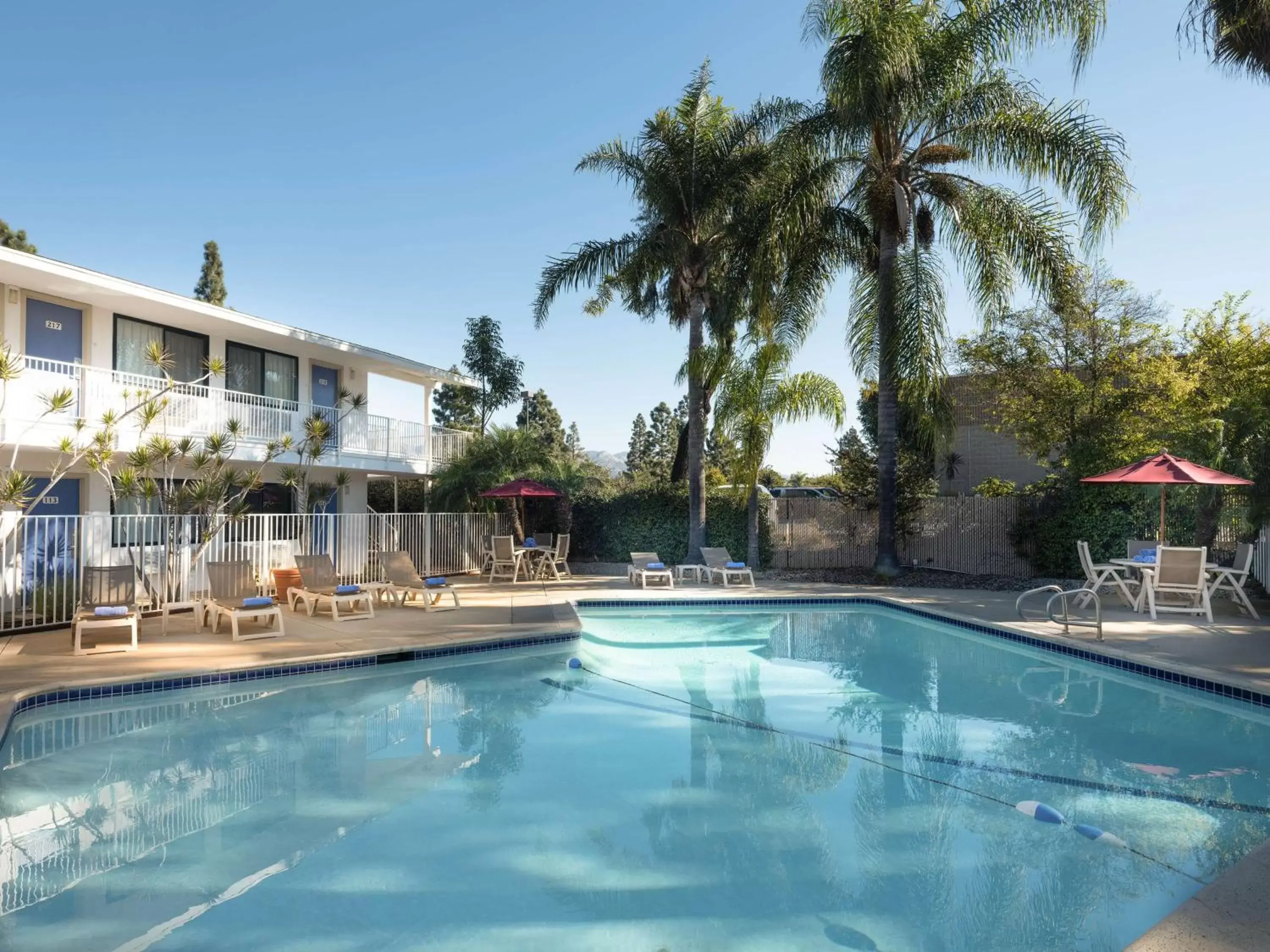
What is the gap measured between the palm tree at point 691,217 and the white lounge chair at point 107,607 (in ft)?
35.5

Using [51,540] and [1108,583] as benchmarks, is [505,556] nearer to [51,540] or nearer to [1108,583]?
[51,540]

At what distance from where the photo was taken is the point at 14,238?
30234 mm

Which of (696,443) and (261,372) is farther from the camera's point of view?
(261,372)

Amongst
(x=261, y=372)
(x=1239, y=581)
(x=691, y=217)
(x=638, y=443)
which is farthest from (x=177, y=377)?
(x=638, y=443)

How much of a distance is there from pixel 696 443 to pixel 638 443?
55405 millimetres

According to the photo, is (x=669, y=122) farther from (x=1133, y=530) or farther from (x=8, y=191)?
(x=8, y=191)

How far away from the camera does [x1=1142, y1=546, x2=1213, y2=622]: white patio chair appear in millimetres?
10289

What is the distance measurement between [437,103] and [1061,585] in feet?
54.6

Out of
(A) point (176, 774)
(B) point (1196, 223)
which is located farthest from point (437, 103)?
(B) point (1196, 223)

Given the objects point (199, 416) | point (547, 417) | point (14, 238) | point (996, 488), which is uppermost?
point (14, 238)

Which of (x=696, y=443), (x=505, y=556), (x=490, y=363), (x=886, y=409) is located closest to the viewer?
(x=886, y=409)

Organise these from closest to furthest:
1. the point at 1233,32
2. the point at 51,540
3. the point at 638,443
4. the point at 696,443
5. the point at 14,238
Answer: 1. the point at 1233,32
2. the point at 51,540
3. the point at 696,443
4. the point at 14,238
5. the point at 638,443

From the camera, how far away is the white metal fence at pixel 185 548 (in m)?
9.80

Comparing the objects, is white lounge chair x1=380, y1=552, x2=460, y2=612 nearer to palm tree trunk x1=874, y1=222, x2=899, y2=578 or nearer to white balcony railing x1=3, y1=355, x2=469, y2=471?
white balcony railing x1=3, y1=355, x2=469, y2=471
